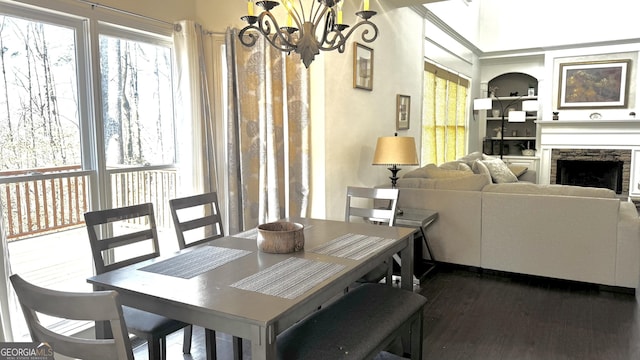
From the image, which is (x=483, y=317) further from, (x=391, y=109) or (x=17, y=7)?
(x=17, y=7)

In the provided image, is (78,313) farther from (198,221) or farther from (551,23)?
(551,23)

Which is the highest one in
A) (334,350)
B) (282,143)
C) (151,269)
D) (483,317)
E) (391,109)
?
(391,109)

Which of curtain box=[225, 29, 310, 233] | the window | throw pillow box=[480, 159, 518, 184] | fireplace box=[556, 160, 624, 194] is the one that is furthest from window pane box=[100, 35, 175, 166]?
fireplace box=[556, 160, 624, 194]

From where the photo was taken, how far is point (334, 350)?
1709 mm

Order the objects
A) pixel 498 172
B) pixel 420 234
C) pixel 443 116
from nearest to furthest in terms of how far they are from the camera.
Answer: pixel 420 234 < pixel 498 172 < pixel 443 116

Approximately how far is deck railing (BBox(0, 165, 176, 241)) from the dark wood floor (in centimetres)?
97

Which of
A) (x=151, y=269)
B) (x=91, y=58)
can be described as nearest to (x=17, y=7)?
(x=91, y=58)

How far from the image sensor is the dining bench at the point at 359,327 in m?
1.72

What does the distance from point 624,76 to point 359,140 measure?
5.93m

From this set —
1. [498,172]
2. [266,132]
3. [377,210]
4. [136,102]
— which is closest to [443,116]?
[498,172]

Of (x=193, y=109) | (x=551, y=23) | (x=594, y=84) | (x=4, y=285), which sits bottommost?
(x=4, y=285)

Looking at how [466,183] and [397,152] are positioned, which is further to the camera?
[466,183]

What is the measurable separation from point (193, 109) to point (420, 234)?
2.35 meters

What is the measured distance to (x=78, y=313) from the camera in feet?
3.85
